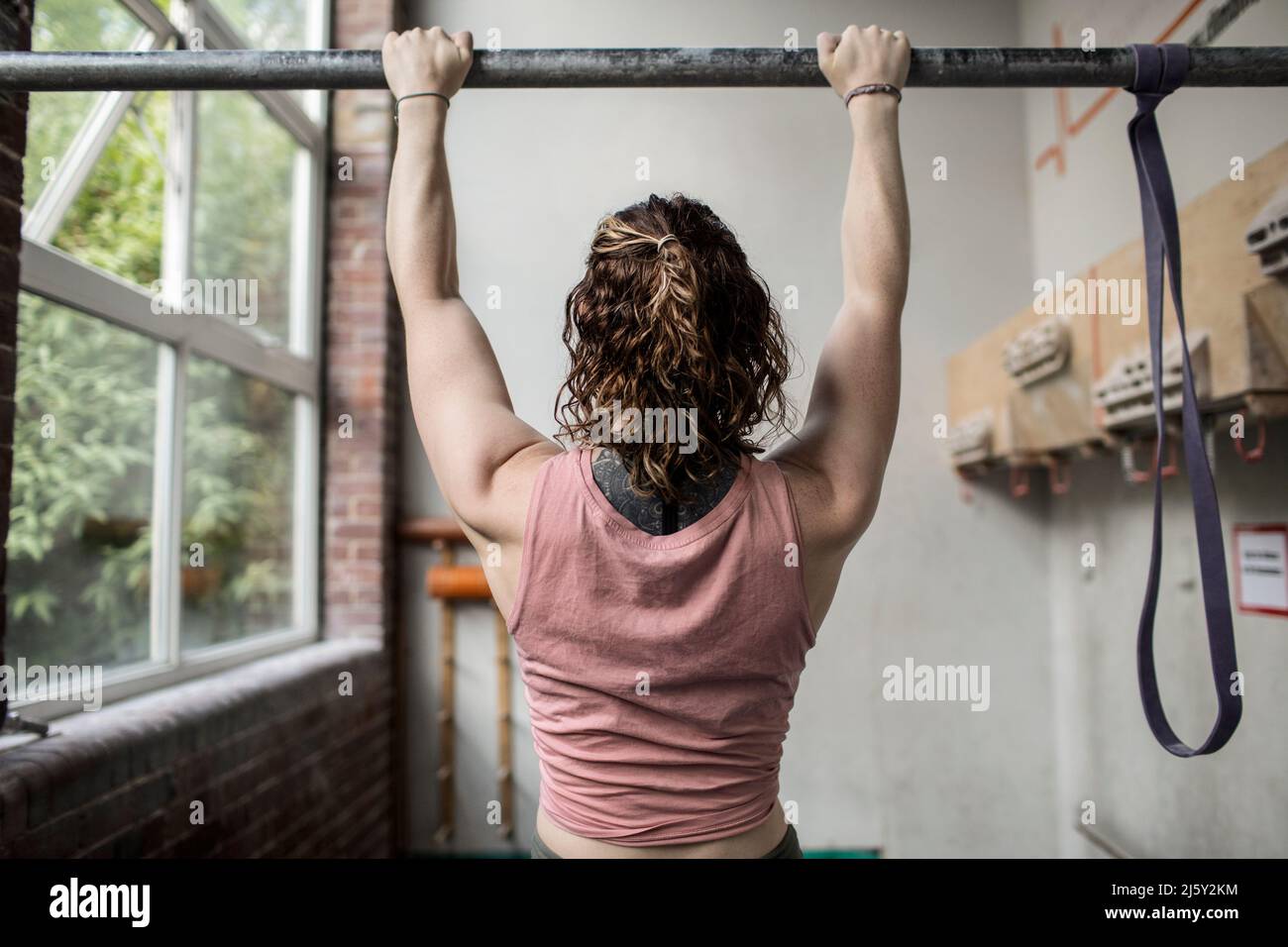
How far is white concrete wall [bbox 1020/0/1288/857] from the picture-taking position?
93.4 inches

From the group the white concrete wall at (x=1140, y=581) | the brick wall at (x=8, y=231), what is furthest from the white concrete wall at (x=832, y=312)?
the brick wall at (x=8, y=231)

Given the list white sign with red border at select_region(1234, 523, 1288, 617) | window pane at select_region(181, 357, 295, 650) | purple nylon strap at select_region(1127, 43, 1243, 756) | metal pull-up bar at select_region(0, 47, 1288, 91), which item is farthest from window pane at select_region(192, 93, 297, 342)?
white sign with red border at select_region(1234, 523, 1288, 617)

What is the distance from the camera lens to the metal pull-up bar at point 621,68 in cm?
134

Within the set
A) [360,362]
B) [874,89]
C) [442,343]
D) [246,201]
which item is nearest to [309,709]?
[360,362]

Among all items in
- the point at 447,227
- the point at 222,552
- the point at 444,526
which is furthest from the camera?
the point at 444,526

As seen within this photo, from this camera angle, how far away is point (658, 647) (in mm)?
989

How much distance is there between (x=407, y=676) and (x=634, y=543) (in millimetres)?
2935

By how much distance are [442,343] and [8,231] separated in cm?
110

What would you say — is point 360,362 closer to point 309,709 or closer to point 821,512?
point 309,709

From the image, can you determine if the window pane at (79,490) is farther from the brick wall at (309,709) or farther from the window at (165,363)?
the brick wall at (309,709)

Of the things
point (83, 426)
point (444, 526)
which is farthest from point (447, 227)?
point (444, 526)

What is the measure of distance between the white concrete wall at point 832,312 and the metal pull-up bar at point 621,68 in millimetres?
2206
